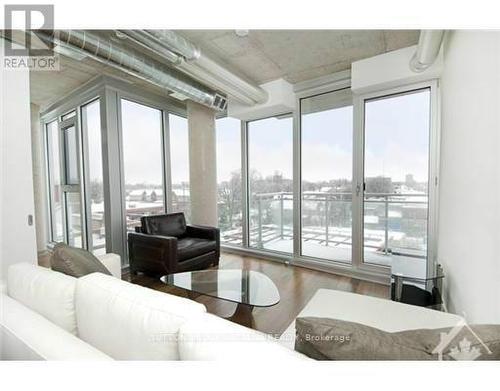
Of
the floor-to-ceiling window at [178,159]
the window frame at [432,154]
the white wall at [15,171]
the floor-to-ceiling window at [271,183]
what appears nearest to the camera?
the white wall at [15,171]

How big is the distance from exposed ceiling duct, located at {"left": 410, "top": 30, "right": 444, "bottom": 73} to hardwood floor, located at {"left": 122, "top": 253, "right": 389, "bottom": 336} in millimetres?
2289

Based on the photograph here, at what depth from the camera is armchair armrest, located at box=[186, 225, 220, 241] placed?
11.1ft

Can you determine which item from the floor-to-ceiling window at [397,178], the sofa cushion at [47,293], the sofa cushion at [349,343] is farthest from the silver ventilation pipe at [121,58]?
the sofa cushion at [349,343]

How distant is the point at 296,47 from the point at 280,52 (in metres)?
0.18

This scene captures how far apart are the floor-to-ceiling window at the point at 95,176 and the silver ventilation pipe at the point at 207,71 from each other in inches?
71.6

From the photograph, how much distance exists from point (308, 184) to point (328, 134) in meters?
0.74

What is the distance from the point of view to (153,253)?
2824 millimetres

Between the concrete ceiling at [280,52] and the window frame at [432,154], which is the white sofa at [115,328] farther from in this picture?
the window frame at [432,154]

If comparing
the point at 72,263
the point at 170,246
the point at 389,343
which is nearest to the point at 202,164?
the point at 170,246

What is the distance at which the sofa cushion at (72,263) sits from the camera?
1.35 m

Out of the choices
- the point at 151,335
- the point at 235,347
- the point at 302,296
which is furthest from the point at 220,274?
the point at 235,347

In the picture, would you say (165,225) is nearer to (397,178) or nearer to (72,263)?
(72,263)

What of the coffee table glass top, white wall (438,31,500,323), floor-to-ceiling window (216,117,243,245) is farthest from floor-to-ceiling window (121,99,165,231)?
white wall (438,31,500,323)
